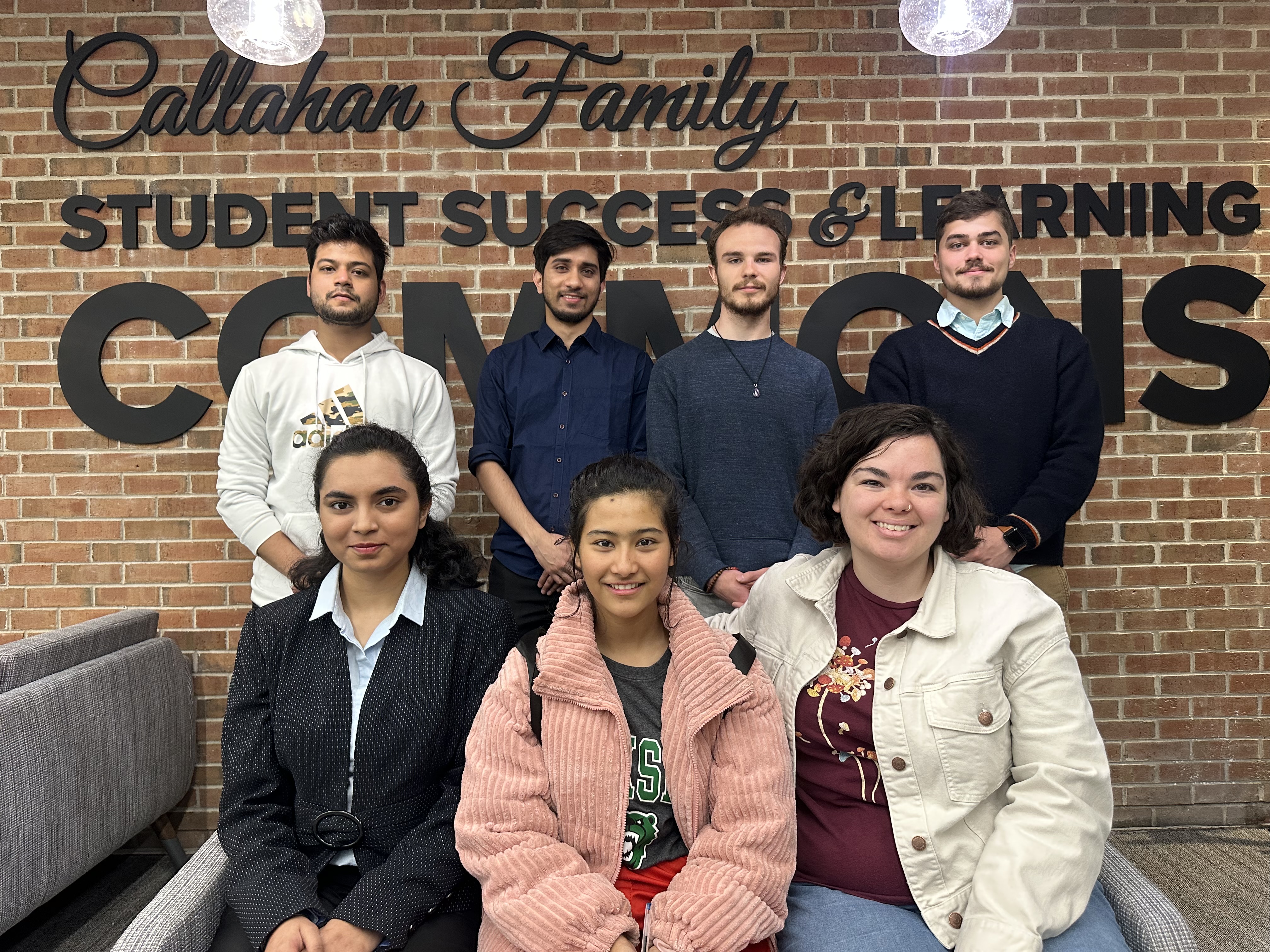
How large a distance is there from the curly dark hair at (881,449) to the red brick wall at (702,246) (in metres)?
1.50

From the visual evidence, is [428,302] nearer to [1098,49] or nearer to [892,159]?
[892,159]

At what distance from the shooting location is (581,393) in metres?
2.72

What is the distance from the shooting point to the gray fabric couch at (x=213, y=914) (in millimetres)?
1462

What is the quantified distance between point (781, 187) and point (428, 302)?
1358 mm

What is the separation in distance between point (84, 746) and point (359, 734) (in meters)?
1.24

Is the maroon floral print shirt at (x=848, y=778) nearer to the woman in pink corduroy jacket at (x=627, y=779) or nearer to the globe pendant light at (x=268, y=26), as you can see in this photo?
the woman in pink corduroy jacket at (x=627, y=779)

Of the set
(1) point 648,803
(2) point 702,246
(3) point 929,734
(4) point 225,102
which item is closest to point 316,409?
(4) point 225,102

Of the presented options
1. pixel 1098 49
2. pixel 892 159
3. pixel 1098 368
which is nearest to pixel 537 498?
pixel 892 159

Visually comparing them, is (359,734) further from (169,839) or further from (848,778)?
(169,839)

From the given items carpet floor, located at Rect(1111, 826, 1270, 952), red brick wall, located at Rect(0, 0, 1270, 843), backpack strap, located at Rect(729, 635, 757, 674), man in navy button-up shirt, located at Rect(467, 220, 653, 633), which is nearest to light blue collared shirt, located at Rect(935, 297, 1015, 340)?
red brick wall, located at Rect(0, 0, 1270, 843)

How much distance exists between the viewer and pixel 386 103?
10.3ft

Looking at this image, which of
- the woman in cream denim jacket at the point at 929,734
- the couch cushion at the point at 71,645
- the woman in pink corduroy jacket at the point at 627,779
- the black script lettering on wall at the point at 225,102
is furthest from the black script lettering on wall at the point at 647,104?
the couch cushion at the point at 71,645

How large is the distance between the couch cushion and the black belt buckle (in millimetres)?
1177

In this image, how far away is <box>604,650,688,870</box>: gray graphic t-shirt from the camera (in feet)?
5.21
